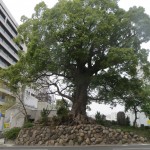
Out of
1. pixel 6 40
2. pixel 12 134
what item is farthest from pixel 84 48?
pixel 6 40

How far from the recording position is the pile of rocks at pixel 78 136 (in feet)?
70.0

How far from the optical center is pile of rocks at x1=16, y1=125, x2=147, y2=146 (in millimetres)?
21344

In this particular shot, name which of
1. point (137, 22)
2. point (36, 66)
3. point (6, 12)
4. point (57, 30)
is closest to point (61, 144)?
point (36, 66)

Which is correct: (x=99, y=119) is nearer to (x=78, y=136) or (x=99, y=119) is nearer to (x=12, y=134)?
(x=78, y=136)

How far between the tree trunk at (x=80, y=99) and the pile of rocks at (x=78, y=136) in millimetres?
2204

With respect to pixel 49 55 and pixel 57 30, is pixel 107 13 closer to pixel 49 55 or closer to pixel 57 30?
pixel 57 30

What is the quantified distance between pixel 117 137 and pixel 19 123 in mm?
16792

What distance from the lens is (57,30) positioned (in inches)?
Answer: 875

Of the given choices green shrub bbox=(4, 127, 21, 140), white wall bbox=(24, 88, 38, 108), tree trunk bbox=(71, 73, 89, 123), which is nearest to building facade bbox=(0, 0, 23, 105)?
white wall bbox=(24, 88, 38, 108)

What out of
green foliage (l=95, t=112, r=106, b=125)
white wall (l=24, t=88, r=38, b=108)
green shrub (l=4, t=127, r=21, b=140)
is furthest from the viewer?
white wall (l=24, t=88, r=38, b=108)

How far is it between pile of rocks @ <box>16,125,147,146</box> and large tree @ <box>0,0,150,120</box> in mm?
2382

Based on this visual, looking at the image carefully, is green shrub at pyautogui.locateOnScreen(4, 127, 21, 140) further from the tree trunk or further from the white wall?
the white wall

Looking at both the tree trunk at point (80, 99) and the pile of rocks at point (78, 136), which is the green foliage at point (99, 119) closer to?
the tree trunk at point (80, 99)

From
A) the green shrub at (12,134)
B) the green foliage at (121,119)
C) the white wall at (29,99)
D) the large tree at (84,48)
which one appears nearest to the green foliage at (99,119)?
the large tree at (84,48)
